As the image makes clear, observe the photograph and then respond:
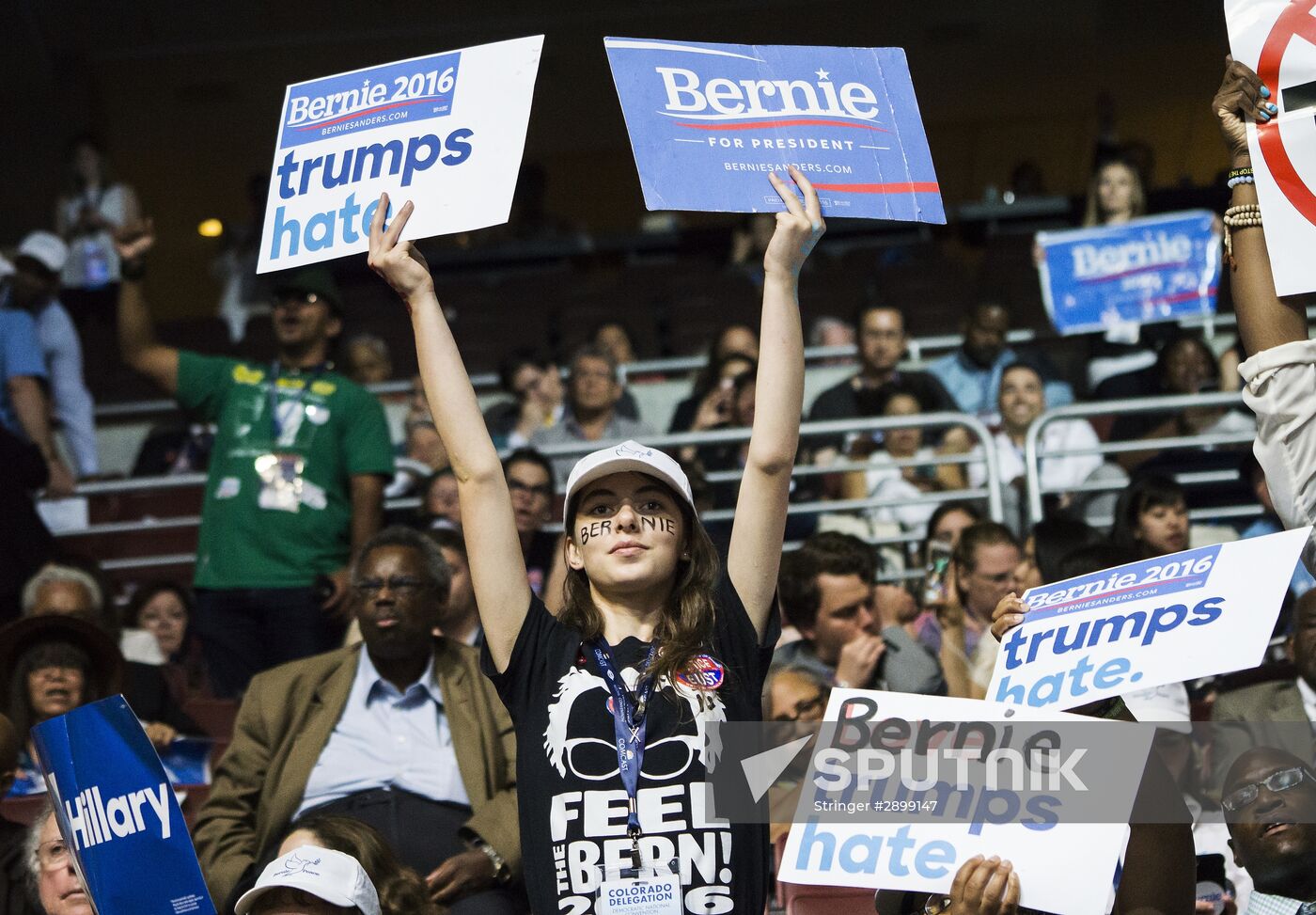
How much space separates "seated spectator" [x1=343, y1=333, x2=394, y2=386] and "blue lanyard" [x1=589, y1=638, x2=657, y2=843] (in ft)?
23.8

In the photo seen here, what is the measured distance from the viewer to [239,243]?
13281mm

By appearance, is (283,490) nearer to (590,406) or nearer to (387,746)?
(387,746)

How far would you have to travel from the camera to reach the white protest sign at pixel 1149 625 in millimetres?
3264

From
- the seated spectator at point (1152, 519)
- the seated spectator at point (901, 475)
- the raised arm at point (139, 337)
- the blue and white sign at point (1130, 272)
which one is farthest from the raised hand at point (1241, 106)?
the blue and white sign at point (1130, 272)

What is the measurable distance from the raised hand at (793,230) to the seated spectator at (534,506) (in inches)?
142

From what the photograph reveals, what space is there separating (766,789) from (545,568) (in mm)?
3873

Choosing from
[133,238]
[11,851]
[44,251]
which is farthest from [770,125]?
[44,251]

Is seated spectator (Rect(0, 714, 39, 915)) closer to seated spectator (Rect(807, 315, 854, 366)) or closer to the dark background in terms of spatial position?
seated spectator (Rect(807, 315, 854, 366))

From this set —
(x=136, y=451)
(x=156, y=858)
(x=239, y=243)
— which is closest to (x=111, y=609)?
(x=156, y=858)

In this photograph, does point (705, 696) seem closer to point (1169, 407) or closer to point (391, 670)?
point (391, 670)

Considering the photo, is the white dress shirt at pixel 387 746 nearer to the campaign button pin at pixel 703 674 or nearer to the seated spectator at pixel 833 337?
the campaign button pin at pixel 703 674

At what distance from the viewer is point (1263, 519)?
7.48 m

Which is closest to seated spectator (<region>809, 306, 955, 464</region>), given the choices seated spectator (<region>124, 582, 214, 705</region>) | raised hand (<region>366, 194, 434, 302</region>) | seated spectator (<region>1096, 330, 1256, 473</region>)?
seated spectator (<region>1096, 330, 1256, 473</region>)

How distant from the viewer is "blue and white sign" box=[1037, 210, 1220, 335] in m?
8.60
